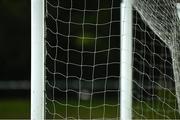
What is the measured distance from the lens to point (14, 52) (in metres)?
14.2

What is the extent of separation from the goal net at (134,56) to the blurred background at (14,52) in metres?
1.89

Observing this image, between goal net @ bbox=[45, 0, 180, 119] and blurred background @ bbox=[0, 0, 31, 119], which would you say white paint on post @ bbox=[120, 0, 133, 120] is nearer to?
goal net @ bbox=[45, 0, 180, 119]

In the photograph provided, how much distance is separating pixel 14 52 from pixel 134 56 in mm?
8993

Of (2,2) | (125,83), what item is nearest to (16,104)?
(2,2)

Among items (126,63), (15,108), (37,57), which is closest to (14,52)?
(15,108)

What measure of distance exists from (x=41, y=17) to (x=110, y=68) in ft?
24.7

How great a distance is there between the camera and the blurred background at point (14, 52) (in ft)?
44.3

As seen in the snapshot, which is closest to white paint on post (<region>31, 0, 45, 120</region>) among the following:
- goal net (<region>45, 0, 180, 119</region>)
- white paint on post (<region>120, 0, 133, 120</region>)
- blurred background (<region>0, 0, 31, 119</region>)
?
goal net (<region>45, 0, 180, 119</region>)

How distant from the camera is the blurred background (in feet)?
44.3

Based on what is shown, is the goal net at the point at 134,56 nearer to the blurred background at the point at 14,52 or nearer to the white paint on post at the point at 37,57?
the white paint on post at the point at 37,57

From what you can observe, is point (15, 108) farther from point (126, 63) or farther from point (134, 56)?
point (126, 63)

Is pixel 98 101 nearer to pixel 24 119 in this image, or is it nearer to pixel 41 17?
pixel 24 119

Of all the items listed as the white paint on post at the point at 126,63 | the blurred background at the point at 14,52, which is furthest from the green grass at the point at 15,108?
the white paint on post at the point at 126,63

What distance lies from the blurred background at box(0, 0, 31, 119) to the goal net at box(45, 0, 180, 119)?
1887 mm
